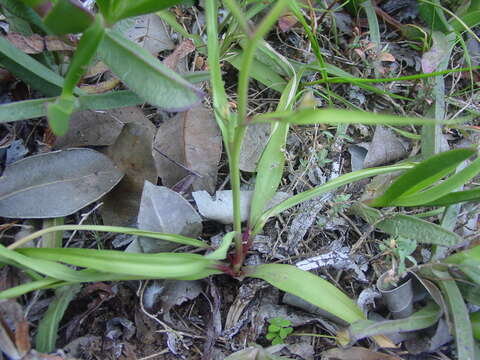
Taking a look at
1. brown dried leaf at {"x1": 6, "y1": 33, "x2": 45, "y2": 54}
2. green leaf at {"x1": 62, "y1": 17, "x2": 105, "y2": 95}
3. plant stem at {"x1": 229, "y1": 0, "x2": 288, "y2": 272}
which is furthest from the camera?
brown dried leaf at {"x1": 6, "y1": 33, "x2": 45, "y2": 54}

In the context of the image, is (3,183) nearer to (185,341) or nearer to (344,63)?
(185,341)

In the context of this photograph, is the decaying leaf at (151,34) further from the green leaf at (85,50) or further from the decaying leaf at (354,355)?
the decaying leaf at (354,355)

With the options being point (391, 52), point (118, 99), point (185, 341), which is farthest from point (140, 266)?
point (391, 52)

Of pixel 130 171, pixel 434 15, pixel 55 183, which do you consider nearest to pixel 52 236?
pixel 55 183

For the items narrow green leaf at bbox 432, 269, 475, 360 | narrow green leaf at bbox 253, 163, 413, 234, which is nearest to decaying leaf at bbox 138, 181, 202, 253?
narrow green leaf at bbox 253, 163, 413, 234

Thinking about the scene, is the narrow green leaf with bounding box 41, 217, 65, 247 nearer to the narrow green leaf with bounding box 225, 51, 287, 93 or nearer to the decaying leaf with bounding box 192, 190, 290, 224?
the decaying leaf with bounding box 192, 190, 290, 224

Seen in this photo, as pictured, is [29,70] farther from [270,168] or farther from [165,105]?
[270,168]
